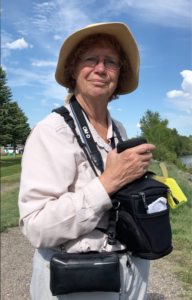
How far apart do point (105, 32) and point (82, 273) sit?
1585 mm

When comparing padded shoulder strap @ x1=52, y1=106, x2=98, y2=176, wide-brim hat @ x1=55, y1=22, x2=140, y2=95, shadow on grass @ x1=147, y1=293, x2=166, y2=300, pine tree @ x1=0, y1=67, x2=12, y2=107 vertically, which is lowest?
shadow on grass @ x1=147, y1=293, x2=166, y2=300

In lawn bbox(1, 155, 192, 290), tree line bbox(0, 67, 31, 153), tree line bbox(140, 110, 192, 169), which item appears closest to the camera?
lawn bbox(1, 155, 192, 290)

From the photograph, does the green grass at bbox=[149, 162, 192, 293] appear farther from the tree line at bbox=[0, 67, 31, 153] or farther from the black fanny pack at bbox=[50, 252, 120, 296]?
the tree line at bbox=[0, 67, 31, 153]

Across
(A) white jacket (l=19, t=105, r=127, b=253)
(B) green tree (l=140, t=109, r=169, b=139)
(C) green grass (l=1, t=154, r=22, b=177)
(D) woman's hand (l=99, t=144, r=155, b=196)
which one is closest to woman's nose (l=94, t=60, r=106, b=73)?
(A) white jacket (l=19, t=105, r=127, b=253)

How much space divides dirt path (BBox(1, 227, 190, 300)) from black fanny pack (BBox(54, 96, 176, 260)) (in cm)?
264

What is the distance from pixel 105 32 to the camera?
184 cm

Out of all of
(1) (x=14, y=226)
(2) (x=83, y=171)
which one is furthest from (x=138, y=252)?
(1) (x=14, y=226)

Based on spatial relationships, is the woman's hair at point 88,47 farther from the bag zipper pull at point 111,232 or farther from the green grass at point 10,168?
the green grass at point 10,168

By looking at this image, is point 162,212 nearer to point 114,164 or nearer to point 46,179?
point 114,164

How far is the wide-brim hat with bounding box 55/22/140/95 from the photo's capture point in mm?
1769

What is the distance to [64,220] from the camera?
1335mm

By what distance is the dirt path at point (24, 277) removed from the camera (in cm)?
369

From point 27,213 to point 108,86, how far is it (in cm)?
102

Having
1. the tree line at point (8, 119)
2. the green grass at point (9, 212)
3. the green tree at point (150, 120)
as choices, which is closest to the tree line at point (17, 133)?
the tree line at point (8, 119)
